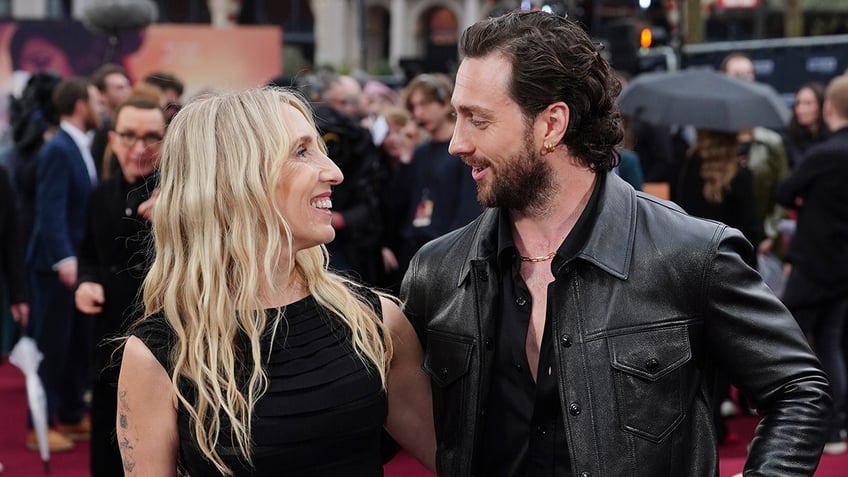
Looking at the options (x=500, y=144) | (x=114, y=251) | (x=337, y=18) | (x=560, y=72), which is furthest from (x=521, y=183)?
(x=337, y=18)

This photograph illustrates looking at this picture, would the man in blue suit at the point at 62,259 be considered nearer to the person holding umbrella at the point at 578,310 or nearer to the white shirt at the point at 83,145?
Result: the white shirt at the point at 83,145

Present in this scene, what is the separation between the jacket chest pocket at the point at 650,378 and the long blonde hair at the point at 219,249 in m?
0.63

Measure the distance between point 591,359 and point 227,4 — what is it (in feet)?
209

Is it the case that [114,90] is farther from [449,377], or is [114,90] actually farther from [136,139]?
[449,377]

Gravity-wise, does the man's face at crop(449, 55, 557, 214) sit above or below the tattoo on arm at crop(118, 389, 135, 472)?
above

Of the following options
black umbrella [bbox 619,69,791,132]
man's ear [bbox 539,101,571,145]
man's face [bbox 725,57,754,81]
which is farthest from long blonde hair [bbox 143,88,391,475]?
man's face [bbox 725,57,754,81]

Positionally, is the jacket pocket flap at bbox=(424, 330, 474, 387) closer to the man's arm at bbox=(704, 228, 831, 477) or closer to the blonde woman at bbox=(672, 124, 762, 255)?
the man's arm at bbox=(704, 228, 831, 477)

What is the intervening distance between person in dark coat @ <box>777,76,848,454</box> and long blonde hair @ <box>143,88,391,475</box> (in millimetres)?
5130

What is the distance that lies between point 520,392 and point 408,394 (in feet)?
1.28

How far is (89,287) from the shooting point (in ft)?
18.1

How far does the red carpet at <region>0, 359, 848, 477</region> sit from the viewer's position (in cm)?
707

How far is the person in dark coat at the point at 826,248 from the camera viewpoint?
732 centimetres

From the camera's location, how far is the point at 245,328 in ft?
9.26

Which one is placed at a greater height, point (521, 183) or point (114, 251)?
point (521, 183)
